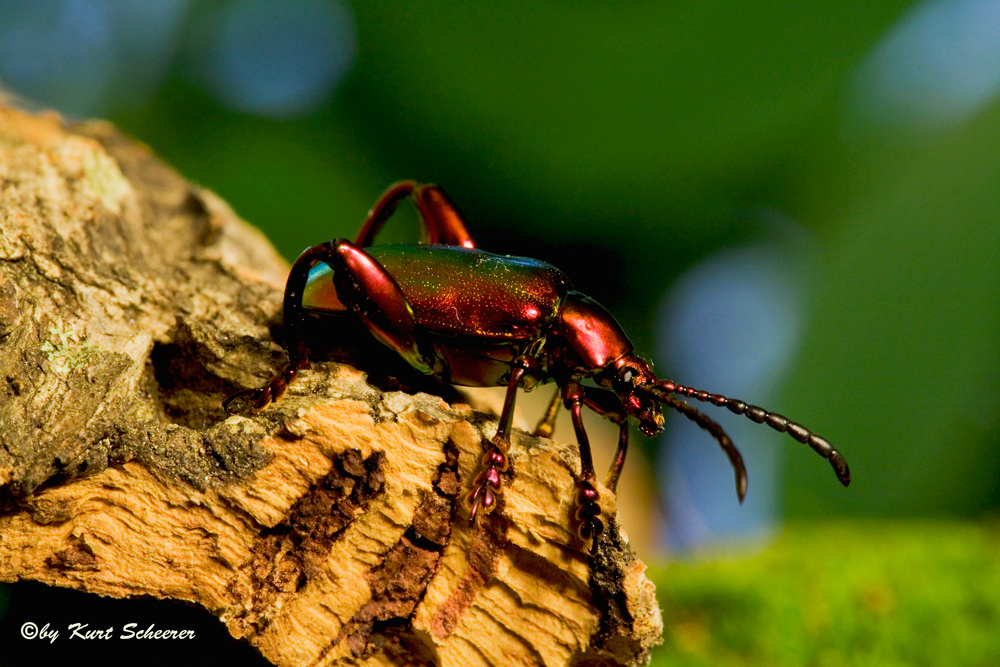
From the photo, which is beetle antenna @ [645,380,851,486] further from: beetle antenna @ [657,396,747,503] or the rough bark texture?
the rough bark texture

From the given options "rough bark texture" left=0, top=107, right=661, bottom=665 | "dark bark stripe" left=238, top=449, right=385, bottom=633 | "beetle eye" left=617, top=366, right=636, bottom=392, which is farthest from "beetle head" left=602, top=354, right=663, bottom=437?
"dark bark stripe" left=238, top=449, right=385, bottom=633

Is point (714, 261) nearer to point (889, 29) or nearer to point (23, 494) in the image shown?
point (889, 29)

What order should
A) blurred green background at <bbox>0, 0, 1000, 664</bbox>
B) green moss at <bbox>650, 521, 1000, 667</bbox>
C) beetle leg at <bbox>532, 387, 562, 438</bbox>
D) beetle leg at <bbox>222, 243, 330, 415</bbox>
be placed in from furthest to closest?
blurred green background at <bbox>0, 0, 1000, 664</bbox> → green moss at <bbox>650, 521, 1000, 667</bbox> → beetle leg at <bbox>532, 387, 562, 438</bbox> → beetle leg at <bbox>222, 243, 330, 415</bbox>

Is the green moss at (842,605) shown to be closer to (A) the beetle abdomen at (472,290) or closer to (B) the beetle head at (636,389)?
(B) the beetle head at (636,389)

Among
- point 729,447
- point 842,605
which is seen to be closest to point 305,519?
point 729,447

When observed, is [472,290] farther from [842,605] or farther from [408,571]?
[842,605]

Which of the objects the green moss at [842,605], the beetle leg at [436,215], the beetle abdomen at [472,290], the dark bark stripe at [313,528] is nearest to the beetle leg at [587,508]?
the dark bark stripe at [313,528]

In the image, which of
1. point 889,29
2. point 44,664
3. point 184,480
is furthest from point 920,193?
point 44,664
